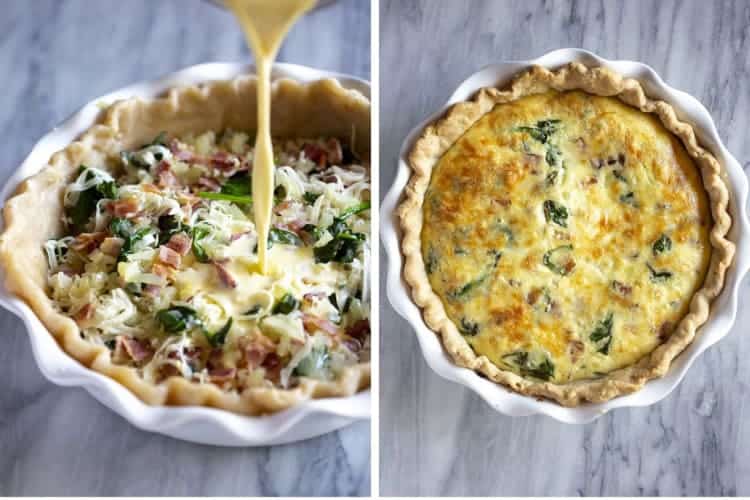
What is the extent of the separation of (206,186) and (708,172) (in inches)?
43.2

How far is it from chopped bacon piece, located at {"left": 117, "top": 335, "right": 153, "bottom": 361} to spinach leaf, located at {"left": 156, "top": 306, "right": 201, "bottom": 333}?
5cm

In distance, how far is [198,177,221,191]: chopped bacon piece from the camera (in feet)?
6.82

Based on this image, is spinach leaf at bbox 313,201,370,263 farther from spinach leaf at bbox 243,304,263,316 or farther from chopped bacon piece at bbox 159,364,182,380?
chopped bacon piece at bbox 159,364,182,380

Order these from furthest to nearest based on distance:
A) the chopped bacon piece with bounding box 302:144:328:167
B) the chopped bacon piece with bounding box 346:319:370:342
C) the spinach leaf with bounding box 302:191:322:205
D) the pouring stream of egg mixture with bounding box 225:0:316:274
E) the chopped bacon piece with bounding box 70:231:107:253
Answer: the chopped bacon piece with bounding box 302:144:328:167, the spinach leaf with bounding box 302:191:322:205, the chopped bacon piece with bounding box 70:231:107:253, the chopped bacon piece with bounding box 346:319:370:342, the pouring stream of egg mixture with bounding box 225:0:316:274

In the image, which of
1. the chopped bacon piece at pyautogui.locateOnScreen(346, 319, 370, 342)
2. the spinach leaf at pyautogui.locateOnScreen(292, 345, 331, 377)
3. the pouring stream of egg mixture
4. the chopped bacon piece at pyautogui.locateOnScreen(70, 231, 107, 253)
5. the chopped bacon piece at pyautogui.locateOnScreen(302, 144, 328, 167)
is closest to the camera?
the pouring stream of egg mixture

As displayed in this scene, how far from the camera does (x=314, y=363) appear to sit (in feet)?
5.72

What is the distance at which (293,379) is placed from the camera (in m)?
1.73

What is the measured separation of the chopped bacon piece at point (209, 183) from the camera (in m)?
2.08

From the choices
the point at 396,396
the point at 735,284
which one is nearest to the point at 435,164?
the point at 396,396

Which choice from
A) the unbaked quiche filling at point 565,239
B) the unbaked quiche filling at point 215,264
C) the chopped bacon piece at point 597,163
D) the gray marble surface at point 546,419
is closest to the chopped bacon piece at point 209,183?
the unbaked quiche filling at point 215,264

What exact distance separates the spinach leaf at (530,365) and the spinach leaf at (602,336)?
109 millimetres

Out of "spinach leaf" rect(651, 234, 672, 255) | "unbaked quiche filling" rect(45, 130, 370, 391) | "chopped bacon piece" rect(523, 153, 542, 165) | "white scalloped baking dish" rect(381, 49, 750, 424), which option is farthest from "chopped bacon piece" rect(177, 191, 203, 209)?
"spinach leaf" rect(651, 234, 672, 255)

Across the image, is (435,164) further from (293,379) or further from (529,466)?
(529,466)

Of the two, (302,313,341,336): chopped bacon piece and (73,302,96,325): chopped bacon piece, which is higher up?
(302,313,341,336): chopped bacon piece
